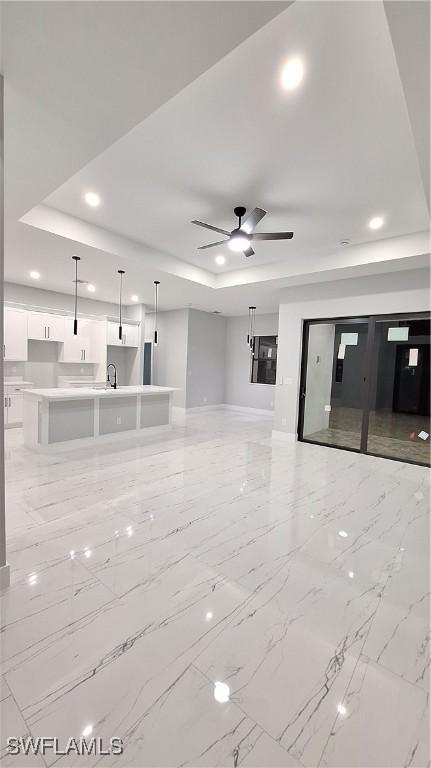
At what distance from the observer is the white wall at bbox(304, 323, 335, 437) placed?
232 inches

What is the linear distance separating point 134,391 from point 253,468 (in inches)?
106

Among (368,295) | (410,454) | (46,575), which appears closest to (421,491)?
(410,454)

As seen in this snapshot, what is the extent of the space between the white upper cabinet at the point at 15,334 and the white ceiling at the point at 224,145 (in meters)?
1.50

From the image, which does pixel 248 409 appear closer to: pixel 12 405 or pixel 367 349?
pixel 367 349

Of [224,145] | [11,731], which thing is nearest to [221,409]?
[224,145]

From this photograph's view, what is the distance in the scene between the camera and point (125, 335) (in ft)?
26.2

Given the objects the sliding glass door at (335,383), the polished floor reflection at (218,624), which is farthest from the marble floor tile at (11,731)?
the sliding glass door at (335,383)

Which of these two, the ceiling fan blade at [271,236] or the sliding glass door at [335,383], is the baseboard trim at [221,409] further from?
the ceiling fan blade at [271,236]

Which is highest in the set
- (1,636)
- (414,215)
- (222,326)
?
(414,215)

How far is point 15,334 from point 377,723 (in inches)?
280

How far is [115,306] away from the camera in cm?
840

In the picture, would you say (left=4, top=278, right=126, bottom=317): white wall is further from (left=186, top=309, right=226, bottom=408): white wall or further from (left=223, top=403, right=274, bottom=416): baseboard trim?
(left=223, top=403, right=274, bottom=416): baseboard trim

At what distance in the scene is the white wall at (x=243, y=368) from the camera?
874 cm

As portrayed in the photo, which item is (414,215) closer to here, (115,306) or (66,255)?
(66,255)
